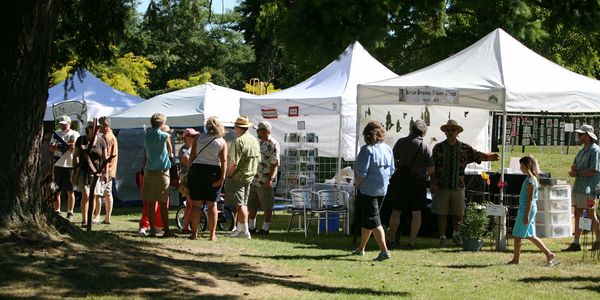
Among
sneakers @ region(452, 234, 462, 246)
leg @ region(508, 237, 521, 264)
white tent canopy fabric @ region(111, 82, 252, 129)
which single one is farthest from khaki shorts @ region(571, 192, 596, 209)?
white tent canopy fabric @ region(111, 82, 252, 129)

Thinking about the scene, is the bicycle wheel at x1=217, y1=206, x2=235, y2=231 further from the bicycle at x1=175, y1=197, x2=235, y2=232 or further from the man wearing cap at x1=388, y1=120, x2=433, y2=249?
the man wearing cap at x1=388, y1=120, x2=433, y2=249

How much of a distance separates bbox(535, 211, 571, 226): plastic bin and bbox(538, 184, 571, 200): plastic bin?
0.87 ft


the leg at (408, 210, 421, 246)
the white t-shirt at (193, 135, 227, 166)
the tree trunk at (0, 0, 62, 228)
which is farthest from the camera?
the leg at (408, 210, 421, 246)

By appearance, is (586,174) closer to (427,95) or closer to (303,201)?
Result: (427,95)

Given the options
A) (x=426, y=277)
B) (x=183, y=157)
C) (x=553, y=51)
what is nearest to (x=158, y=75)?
(x=553, y=51)

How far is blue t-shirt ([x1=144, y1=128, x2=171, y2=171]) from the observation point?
1256 centimetres

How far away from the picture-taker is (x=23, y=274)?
7.82m

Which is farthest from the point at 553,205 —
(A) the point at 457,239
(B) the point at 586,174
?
(A) the point at 457,239

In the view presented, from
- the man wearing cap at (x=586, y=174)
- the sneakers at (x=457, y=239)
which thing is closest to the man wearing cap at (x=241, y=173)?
the sneakers at (x=457, y=239)

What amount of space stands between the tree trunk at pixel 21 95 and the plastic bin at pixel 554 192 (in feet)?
26.9

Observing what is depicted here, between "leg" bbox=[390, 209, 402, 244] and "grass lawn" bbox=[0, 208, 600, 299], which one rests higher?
"leg" bbox=[390, 209, 402, 244]

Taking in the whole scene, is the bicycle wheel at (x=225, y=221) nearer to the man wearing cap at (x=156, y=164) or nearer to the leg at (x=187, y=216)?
the leg at (x=187, y=216)

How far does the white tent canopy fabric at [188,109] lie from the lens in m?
20.1

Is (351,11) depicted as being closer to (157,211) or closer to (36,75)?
(36,75)
